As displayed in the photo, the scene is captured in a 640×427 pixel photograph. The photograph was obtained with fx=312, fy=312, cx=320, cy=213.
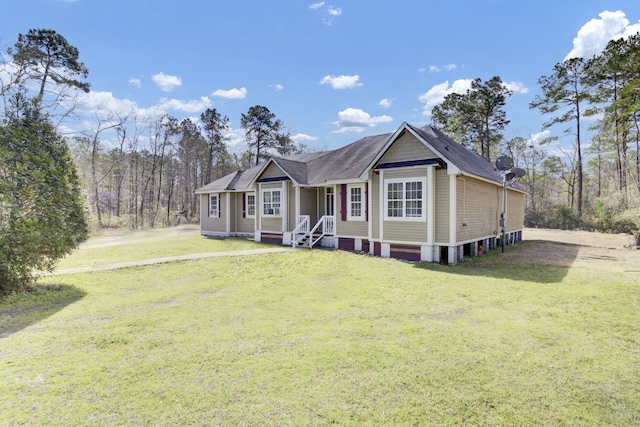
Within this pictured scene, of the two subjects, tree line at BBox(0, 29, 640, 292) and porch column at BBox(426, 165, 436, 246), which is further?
porch column at BBox(426, 165, 436, 246)

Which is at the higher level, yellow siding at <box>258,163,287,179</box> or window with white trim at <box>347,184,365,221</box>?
yellow siding at <box>258,163,287,179</box>

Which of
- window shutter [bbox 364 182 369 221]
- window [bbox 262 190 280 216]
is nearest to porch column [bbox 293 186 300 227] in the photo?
window [bbox 262 190 280 216]

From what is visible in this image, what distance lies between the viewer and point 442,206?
11453mm

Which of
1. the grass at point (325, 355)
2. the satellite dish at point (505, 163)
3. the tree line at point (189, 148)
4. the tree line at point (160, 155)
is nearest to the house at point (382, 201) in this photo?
the satellite dish at point (505, 163)

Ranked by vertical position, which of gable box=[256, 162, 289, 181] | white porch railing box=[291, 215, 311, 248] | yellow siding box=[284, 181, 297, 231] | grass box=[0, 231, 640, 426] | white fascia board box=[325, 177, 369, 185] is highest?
gable box=[256, 162, 289, 181]

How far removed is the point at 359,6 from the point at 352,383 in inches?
596

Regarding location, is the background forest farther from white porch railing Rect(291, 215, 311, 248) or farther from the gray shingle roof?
white porch railing Rect(291, 215, 311, 248)

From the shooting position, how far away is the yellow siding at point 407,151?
1164 cm

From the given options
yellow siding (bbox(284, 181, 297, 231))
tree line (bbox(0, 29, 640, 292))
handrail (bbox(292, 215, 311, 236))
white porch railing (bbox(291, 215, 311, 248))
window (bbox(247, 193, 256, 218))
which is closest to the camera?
tree line (bbox(0, 29, 640, 292))

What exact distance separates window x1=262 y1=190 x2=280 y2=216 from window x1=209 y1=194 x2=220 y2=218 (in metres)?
4.97

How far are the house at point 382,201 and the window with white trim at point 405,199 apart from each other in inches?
1.5

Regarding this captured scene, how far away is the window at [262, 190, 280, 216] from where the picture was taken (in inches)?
680

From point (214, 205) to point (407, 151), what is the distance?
14.3m

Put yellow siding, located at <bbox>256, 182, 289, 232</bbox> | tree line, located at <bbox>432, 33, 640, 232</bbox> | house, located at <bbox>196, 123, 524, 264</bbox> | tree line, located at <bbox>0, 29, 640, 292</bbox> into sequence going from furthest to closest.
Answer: tree line, located at <bbox>432, 33, 640, 232</bbox>
yellow siding, located at <bbox>256, 182, 289, 232</bbox>
house, located at <bbox>196, 123, 524, 264</bbox>
tree line, located at <bbox>0, 29, 640, 292</bbox>
